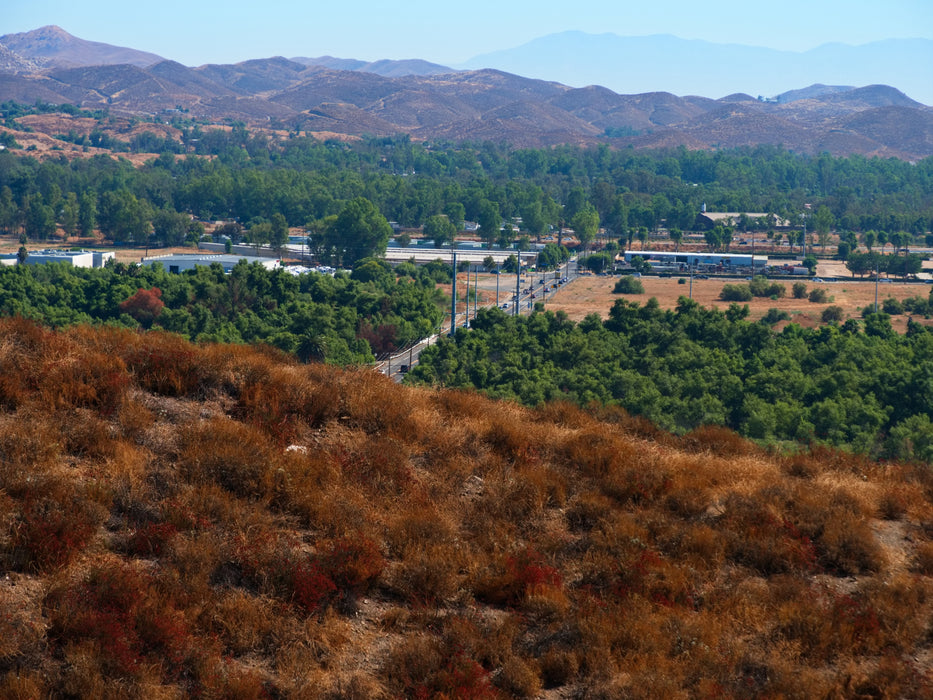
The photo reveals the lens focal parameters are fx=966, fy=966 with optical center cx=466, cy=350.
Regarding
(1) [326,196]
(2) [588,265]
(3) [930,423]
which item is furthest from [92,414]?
(1) [326,196]

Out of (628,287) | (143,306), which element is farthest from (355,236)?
(143,306)

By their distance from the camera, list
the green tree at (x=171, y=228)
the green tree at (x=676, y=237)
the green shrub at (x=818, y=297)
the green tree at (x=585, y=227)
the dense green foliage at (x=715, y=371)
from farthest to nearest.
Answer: the green tree at (x=676, y=237) → the green tree at (x=585, y=227) → the green tree at (x=171, y=228) → the green shrub at (x=818, y=297) → the dense green foliage at (x=715, y=371)

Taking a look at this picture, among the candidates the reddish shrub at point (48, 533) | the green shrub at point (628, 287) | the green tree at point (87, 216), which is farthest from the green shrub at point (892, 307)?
the green tree at point (87, 216)

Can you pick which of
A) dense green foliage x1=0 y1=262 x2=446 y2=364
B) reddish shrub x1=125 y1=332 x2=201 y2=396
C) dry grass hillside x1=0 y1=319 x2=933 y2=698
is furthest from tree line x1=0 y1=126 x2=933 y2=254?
dry grass hillside x1=0 y1=319 x2=933 y2=698

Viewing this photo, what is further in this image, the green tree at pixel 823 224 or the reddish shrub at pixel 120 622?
the green tree at pixel 823 224

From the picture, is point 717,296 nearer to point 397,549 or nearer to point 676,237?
point 676,237

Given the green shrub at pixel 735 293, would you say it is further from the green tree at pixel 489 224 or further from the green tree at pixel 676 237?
the green tree at pixel 489 224
